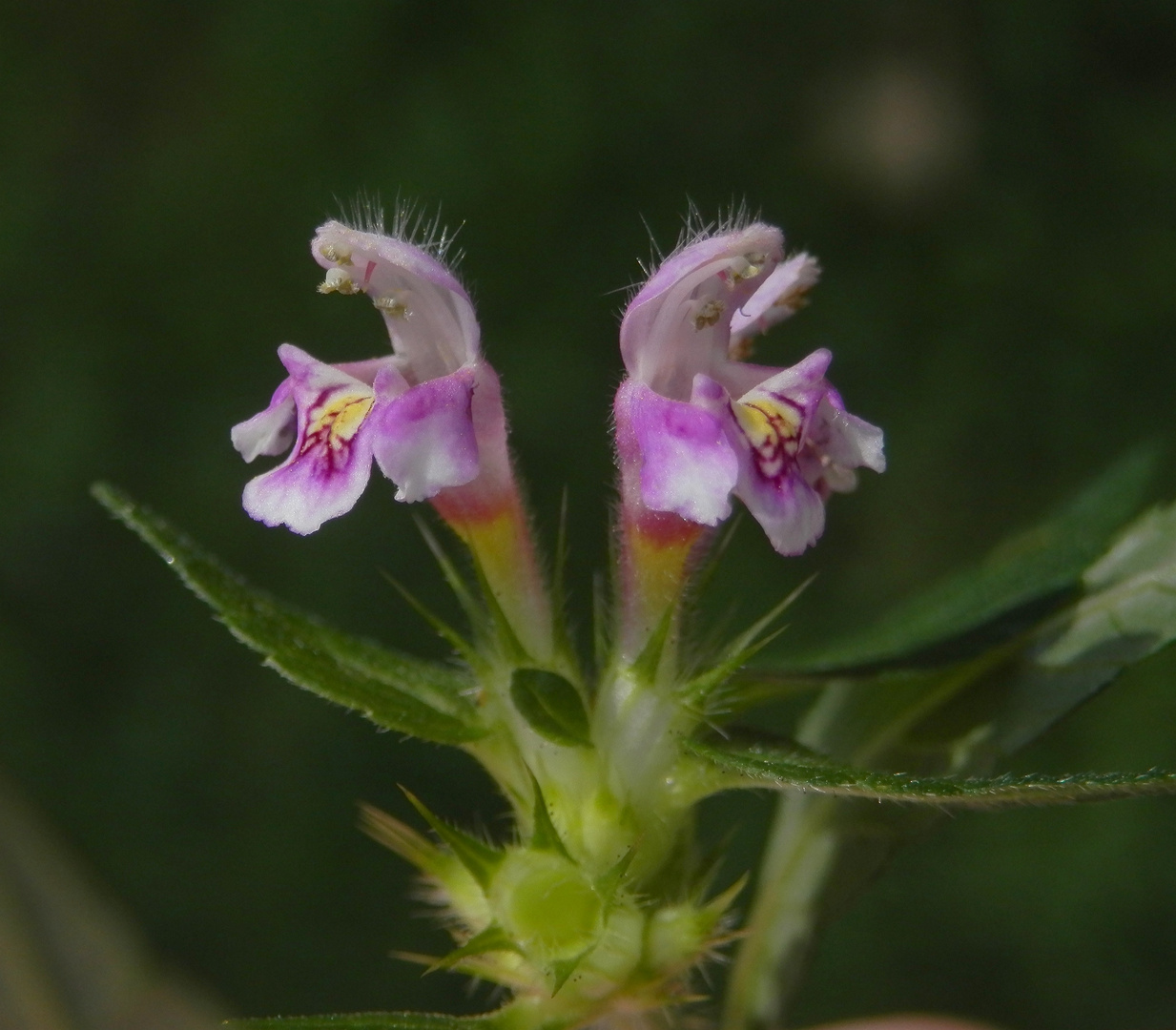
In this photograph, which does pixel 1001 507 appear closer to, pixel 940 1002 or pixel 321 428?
pixel 940 1002

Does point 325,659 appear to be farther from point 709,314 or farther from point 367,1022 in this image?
point 709,314

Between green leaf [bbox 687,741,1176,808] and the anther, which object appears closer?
green leaf [bbox 687,741,1176,808]

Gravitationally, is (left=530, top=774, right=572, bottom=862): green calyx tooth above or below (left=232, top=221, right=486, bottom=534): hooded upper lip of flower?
below

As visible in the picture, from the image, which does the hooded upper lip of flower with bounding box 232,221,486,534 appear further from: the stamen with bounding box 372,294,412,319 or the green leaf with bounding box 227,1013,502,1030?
the green leaf with bounding box 227,1013,502,1030

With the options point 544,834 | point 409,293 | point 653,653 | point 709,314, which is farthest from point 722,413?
point 544,834

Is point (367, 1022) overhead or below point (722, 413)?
below

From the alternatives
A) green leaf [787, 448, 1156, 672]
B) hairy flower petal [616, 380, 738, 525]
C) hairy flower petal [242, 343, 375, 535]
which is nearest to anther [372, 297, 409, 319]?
hairy flower petal [242, 343, 375, 535]

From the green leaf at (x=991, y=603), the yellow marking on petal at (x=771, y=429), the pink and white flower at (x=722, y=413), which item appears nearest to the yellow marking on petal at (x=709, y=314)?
the pink and white flower at (x=722, y=413)
